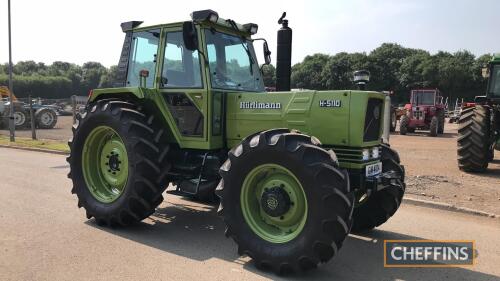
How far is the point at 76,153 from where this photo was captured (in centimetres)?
641

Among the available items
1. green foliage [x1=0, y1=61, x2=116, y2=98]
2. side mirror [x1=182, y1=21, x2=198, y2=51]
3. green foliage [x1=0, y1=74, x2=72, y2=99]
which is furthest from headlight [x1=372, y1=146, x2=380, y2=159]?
green foliage [x1=0, y1=74, x2=72, y2=99]

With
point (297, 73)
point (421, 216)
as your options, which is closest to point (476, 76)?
point (297, 73)

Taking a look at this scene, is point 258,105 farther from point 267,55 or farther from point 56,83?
point 56,83

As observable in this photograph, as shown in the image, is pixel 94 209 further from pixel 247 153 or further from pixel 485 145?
pixel 485 145

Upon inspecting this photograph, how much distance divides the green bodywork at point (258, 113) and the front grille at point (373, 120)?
0.20 feet

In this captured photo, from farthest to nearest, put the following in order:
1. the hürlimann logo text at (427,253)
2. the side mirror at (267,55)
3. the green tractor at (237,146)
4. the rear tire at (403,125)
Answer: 1. the rear tire at (403,125)
2. the side mirror at (267,55)
3. the hürlimann logo text at (427,253)
4. the green tractor at (237,146)

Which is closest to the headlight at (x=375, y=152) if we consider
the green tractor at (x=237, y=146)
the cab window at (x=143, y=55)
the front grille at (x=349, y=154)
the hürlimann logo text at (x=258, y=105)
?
the green tractor at (x=237, y=146)

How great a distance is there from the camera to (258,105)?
5.50 meters

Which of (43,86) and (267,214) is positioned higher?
(43,86)

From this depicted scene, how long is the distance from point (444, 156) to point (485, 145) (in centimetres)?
314

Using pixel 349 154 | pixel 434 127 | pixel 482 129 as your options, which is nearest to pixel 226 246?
pixel 349 154

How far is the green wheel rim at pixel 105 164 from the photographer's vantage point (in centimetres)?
617

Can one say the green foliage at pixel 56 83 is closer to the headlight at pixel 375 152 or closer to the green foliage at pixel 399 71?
the green foliage at pixel 399 71

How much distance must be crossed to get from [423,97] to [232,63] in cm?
2079
